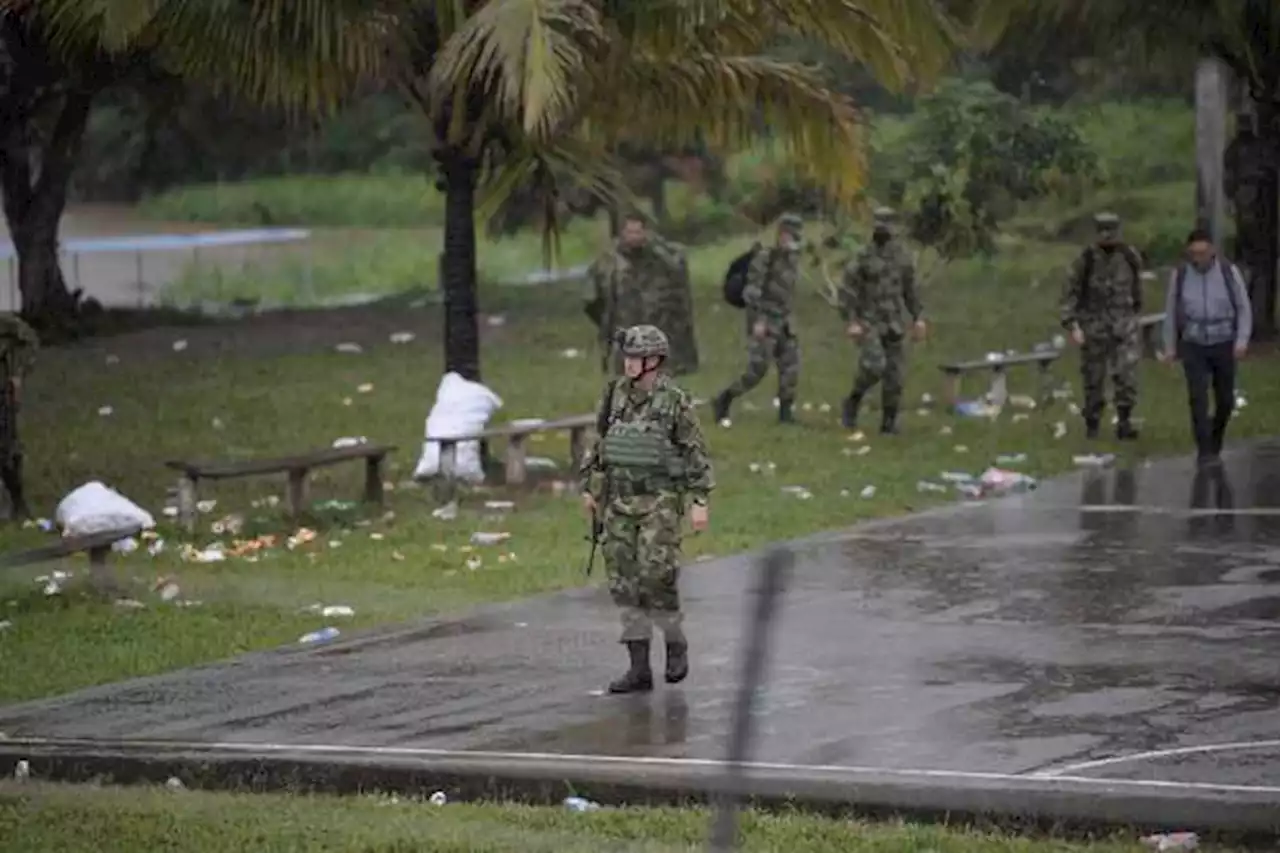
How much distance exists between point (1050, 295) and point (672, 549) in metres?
25.0

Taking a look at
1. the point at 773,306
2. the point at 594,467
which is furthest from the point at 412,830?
the point at 773,306

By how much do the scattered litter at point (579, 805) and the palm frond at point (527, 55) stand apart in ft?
26.2

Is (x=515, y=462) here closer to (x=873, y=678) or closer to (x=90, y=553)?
(x=90, y=553)

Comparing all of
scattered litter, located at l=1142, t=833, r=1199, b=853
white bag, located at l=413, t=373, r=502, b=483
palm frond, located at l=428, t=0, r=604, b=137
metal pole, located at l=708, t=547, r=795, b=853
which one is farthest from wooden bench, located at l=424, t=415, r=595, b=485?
metal pole, located at l=708, t=547, r=795, b=853

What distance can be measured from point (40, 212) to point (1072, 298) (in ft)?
47.8

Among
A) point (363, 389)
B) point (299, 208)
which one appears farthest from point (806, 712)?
point (299, 208)

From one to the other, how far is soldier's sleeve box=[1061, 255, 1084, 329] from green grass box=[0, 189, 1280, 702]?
0.97 meters

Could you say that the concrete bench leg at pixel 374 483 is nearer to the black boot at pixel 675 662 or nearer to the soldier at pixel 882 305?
the soldier at pixel 882 305

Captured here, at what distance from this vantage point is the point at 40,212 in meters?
31.7

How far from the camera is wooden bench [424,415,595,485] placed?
19.0 m

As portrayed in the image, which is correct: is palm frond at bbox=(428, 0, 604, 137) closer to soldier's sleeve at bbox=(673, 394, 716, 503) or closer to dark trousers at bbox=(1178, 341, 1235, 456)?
dark trousers at bbox=(1178, 341, 1235, 456)

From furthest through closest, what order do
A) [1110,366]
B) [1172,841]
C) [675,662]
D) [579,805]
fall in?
[1110,366] → [675,662] → [579,805] → [1172,841]

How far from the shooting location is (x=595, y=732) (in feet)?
35.6

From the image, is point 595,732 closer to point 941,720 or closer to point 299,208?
point 941,720
